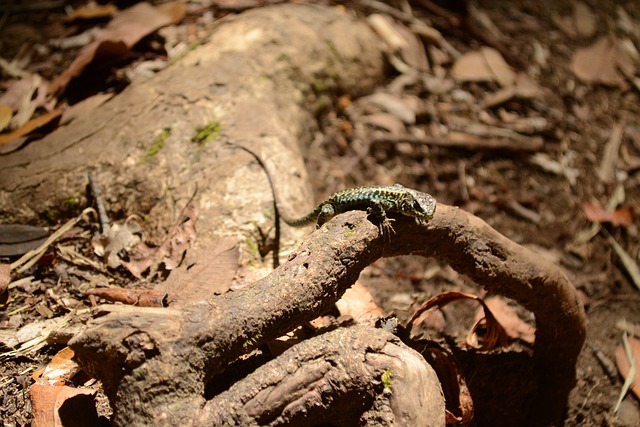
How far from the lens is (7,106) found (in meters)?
4.46

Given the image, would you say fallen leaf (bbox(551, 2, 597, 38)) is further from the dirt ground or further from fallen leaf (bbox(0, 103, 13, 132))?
fallen leaf (bbox(0, 103, 13, 132))

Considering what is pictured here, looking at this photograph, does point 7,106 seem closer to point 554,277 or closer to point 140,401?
point 140,401

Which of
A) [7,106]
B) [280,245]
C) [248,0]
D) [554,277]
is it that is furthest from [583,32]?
[7,106]

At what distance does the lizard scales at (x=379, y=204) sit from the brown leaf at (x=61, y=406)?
1647 mm

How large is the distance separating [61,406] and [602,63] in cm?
718

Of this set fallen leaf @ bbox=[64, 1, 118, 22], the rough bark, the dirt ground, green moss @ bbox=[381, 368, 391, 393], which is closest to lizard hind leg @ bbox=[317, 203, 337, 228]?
the rough bark

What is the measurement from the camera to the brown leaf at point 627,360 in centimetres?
393

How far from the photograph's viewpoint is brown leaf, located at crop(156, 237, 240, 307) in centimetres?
290

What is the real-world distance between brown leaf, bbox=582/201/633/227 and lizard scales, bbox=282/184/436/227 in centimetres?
307

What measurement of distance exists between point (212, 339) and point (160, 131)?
2.14 metres

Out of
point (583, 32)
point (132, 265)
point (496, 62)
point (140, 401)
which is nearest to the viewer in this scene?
point (140, 401)

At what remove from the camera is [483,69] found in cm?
648

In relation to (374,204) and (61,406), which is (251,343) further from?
(374,204)

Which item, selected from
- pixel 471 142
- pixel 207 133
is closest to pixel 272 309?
pixel 207 133
